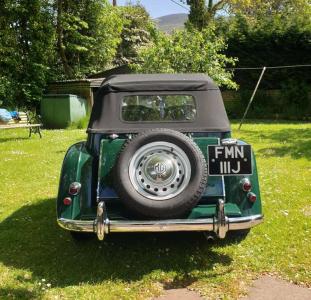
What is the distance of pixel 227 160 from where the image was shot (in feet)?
13.9

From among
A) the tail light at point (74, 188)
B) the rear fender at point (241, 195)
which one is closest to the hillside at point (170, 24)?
the rear fender at point (241, 195)

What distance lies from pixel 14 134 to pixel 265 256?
12594 millimetres

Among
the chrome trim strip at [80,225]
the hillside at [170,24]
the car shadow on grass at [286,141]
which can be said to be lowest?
the car shadow on grass at [286,141]

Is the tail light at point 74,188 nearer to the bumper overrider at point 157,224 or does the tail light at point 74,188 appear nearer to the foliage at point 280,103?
the bumper overrider at point 157,224

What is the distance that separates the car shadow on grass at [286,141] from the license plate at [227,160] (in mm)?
6098

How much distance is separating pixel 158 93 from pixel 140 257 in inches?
70.4

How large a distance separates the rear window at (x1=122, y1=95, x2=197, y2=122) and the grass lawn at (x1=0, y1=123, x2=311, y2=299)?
1.34 meters

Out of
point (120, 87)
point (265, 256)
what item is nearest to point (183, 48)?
point (120, 87)

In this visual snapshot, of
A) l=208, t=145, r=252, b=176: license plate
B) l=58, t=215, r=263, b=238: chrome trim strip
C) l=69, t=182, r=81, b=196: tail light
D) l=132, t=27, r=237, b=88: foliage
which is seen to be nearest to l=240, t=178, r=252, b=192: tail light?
l=208, t=145, r=252, b=176: license plate

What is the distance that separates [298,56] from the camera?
2103 centimetres

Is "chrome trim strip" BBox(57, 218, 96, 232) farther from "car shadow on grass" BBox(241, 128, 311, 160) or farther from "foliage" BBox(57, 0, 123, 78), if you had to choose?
"foliage" BBox(57, 0, 123, 78)

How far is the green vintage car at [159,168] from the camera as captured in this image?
4074mm

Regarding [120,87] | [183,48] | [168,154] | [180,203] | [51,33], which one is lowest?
Answer: [180,203]

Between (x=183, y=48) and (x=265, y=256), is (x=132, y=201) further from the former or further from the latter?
(x=183, y=48)
